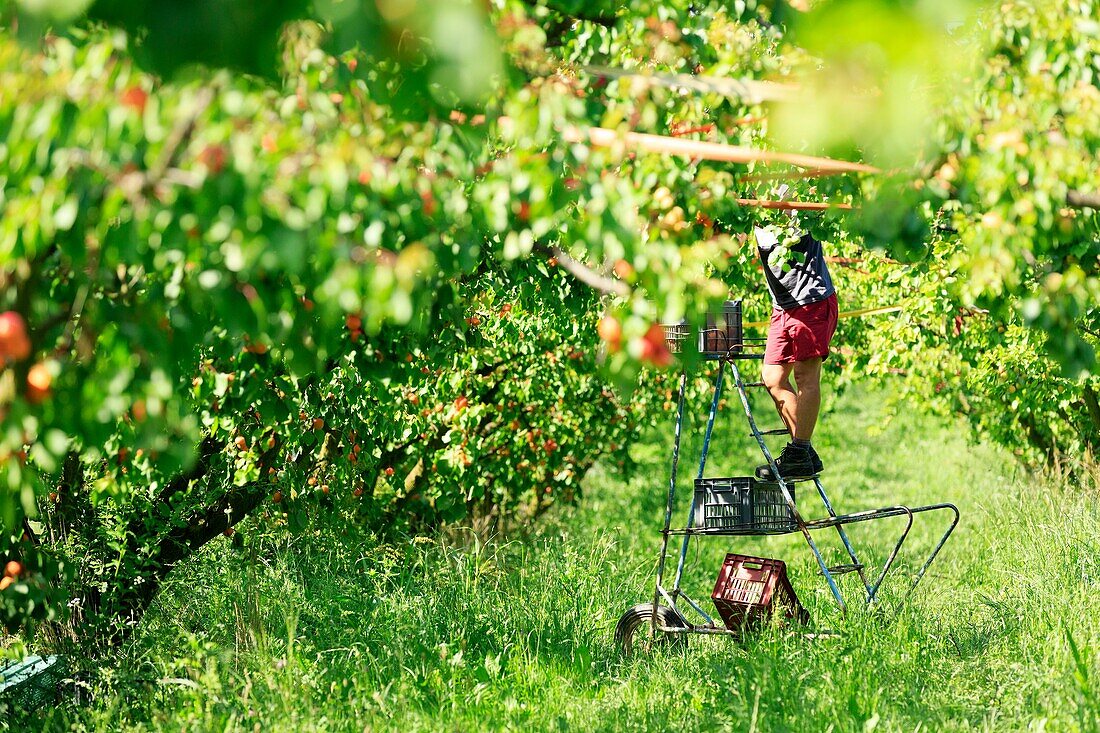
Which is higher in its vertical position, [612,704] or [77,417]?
[77,417]

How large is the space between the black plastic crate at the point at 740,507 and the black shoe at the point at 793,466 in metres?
0.09

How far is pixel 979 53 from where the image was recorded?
2.86 meters

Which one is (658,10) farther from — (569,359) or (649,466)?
(649,466)

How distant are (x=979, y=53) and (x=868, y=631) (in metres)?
2.75

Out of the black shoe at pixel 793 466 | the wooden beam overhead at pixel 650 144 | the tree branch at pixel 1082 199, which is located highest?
the tree branch at pixel 1082 199

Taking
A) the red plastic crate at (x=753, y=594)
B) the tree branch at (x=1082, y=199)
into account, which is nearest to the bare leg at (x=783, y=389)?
the red plastic crate at (x=753, y=594)

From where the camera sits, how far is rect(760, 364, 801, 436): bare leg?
17.2ft

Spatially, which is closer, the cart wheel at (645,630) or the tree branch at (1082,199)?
the tree branch at (1082,199)

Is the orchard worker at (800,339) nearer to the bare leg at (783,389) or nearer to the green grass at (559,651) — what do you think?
the bare leg at (783,389)

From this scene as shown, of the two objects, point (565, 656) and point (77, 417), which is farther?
point (565, 656)

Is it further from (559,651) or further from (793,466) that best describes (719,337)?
(559,651)

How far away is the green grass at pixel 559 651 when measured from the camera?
4.27m

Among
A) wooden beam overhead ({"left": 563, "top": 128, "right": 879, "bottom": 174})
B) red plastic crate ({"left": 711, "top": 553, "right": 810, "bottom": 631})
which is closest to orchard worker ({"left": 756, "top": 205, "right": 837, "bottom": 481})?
red plastic crate ({"left": 711, "top": 553, "right": 810, "bottom": 631})

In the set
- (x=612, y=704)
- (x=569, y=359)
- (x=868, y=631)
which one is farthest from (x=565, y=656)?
(x=569, y=359)
